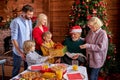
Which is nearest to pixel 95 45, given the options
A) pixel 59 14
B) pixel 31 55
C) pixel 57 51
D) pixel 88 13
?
pixel 57 51

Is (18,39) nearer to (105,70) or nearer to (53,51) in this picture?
(53,51)

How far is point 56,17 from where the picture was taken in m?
5.00

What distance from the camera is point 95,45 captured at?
2.82 metres

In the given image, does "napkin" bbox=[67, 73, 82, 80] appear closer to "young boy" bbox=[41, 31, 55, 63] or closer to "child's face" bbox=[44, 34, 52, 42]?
"young boy" bbox=[41, 31, 55, 63]


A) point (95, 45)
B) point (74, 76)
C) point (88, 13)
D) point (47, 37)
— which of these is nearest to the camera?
point (74, 76)

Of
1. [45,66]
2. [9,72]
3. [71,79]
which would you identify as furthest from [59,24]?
[71,79]

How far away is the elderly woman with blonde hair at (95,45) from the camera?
2.80 meters

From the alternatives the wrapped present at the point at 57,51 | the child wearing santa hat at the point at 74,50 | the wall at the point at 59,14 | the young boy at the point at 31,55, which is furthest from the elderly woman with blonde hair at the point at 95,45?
the wall at the point at 59,14

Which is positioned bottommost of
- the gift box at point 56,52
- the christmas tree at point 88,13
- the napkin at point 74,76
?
the napkin at point 74,76

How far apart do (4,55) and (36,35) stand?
8.27 ft

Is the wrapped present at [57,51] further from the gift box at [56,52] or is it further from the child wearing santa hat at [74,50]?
the child wearing santa hat at [74,50]

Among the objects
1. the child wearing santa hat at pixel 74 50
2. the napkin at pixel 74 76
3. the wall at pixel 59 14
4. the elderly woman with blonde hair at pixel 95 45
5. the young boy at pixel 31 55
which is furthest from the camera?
the wall at pixel 59 14

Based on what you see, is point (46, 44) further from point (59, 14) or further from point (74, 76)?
point (59, 14)

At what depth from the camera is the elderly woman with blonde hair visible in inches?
110
